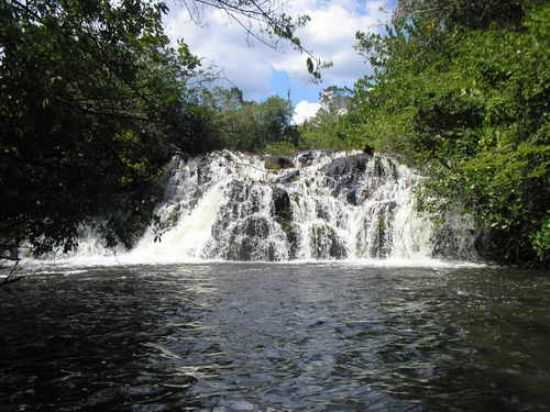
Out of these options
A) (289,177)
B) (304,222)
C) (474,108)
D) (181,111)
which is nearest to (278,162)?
(289,177)

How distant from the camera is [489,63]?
11.5 metres

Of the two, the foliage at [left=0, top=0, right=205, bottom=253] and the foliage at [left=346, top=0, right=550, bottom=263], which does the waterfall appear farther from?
the foliage at [left=0, top=0, right=205, bottom=253]

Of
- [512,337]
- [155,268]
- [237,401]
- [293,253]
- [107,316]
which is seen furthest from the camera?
[293,253]

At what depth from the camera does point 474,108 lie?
12.8 meters

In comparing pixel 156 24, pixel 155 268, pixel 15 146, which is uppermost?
pixel 156 24

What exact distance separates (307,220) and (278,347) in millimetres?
13118

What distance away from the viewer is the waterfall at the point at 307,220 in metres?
16.8

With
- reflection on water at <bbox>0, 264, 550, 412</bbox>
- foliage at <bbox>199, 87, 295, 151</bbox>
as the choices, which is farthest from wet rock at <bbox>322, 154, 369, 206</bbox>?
foliage at <bbox>199, 87, 295, 151</bbox>

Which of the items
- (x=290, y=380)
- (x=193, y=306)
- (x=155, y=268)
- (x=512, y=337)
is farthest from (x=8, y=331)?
(x=155, y=268)

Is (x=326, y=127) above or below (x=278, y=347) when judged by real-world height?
above

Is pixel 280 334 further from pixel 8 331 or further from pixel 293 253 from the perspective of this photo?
pixel 293 253

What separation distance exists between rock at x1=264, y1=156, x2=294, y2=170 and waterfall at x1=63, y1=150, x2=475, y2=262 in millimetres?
2441

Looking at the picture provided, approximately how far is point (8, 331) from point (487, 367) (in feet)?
18.4

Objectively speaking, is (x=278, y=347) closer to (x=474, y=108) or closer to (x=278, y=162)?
(x=474, y=108)
